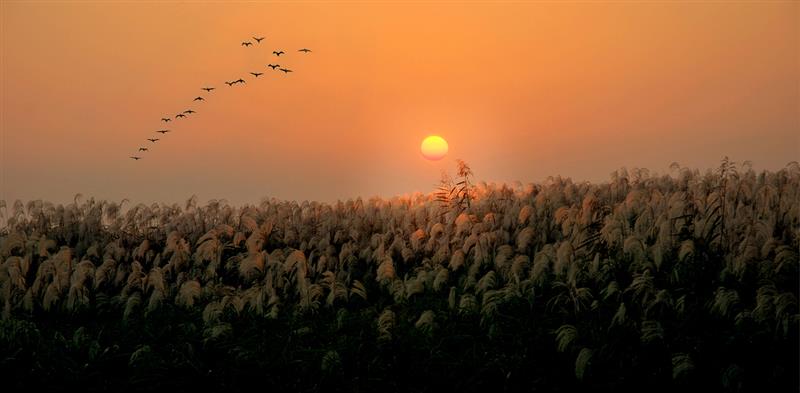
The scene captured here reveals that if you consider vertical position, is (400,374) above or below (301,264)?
below

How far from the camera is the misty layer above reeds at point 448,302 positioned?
1063 centimetres

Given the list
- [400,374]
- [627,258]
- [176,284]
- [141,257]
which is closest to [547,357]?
[400,374]

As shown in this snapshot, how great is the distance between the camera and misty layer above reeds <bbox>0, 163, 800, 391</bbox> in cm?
1063

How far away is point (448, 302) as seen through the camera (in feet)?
41.8

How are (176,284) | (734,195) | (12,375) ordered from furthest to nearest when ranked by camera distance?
(734,195), (176,284), (12,375)

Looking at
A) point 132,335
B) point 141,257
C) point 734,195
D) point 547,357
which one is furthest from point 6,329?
point 734,195

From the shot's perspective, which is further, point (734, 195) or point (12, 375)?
point (734, 195)

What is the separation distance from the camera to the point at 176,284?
14.7 metres

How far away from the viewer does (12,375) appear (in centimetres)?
1204

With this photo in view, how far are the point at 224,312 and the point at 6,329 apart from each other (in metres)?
3.35

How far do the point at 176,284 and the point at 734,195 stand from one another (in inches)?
418

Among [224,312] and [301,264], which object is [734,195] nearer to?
[301,264]

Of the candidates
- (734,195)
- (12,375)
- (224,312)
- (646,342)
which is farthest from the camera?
(734,195)

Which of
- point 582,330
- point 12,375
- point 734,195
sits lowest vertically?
point 12,375
